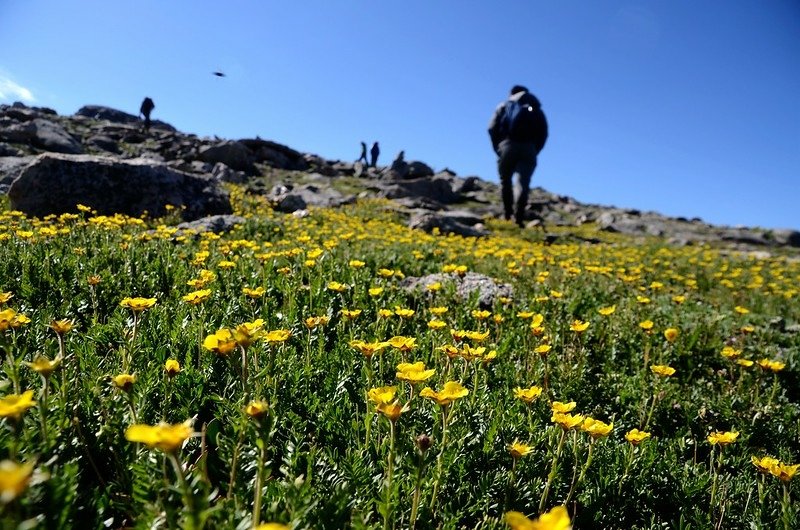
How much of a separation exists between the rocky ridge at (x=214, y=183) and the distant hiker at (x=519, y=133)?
84.0 inches

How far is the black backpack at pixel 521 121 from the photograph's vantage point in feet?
43.5

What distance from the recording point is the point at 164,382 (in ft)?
7.09

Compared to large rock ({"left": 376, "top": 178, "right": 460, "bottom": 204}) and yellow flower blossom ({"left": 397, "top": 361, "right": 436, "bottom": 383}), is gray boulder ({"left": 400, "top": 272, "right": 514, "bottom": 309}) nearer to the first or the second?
yellow flower blossom ({"left": 397, "top": 361, "right": 436, "bottom": 383})

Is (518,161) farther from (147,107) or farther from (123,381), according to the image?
(147,107)

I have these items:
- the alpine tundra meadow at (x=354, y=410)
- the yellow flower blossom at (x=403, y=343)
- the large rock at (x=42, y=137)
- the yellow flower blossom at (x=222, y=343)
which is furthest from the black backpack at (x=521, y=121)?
the large rock at (x=42, y=137)

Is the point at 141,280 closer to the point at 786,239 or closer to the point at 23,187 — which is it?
the point at 23,187

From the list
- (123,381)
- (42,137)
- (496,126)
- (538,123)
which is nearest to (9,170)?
(42,137)

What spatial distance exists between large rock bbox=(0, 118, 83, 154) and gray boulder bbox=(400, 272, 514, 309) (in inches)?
→ 936

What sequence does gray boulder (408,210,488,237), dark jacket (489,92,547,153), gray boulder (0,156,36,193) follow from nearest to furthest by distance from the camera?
gray boulder (0,156,36,193) < gray boulder (408,210,488,237) < dark jacket (489,92,547,153)

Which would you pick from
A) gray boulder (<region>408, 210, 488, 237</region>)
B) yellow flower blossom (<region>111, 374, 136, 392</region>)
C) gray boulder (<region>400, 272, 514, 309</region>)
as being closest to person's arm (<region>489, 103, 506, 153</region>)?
gray boulder (<region>408, 210, 488, 237</region>)

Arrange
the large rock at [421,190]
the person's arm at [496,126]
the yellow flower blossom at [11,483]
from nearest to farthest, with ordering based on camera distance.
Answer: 1. the yellow flower blossom at [11,483]
2. the person's arm at [496,126]
3. the large rock at [421,190]

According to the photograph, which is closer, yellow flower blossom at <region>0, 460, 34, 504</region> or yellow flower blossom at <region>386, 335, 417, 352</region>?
yellow flower blossom at <region>0, 460, 34, 504</region>

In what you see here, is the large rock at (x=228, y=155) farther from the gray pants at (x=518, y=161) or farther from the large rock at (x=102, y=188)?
the gray pants at (x=518, y=161)

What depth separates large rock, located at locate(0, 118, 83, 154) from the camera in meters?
22.4
